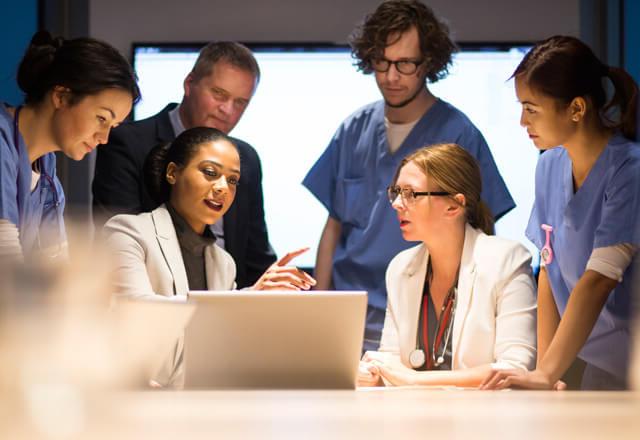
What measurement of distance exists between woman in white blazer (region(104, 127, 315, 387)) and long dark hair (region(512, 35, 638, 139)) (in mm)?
728

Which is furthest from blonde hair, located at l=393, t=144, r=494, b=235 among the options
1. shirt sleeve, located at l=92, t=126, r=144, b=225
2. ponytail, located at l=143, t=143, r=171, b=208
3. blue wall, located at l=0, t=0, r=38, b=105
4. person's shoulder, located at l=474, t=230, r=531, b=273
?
blue wall, located at l=0, t=0, r=38, b=105

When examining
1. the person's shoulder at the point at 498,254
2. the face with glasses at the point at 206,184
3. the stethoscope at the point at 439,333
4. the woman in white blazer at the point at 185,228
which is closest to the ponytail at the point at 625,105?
the person's shoulder at the point at 498,254

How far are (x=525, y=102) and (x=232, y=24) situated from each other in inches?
83.6

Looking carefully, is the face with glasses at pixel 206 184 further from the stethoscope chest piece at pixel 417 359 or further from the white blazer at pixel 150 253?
the stethoscope chest piece at pixel 417 359

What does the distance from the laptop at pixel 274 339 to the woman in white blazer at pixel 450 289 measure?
1.72ft

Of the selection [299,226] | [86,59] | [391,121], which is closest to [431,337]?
[391,121]

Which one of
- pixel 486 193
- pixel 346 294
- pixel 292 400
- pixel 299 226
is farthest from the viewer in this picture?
pixel 299 226

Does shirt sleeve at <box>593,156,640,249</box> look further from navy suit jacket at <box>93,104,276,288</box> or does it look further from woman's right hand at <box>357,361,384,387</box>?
navy suit jacket at <box>93,104,276,288</box>

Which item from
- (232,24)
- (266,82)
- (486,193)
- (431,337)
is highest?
(232,24)

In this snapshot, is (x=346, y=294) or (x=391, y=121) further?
(x=391, y=121)

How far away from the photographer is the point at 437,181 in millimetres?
2348

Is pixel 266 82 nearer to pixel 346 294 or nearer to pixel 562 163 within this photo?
pixel 562 163

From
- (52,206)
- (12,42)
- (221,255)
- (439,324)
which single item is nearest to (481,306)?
(439,324)

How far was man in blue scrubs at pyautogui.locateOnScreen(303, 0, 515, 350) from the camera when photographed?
263cm
